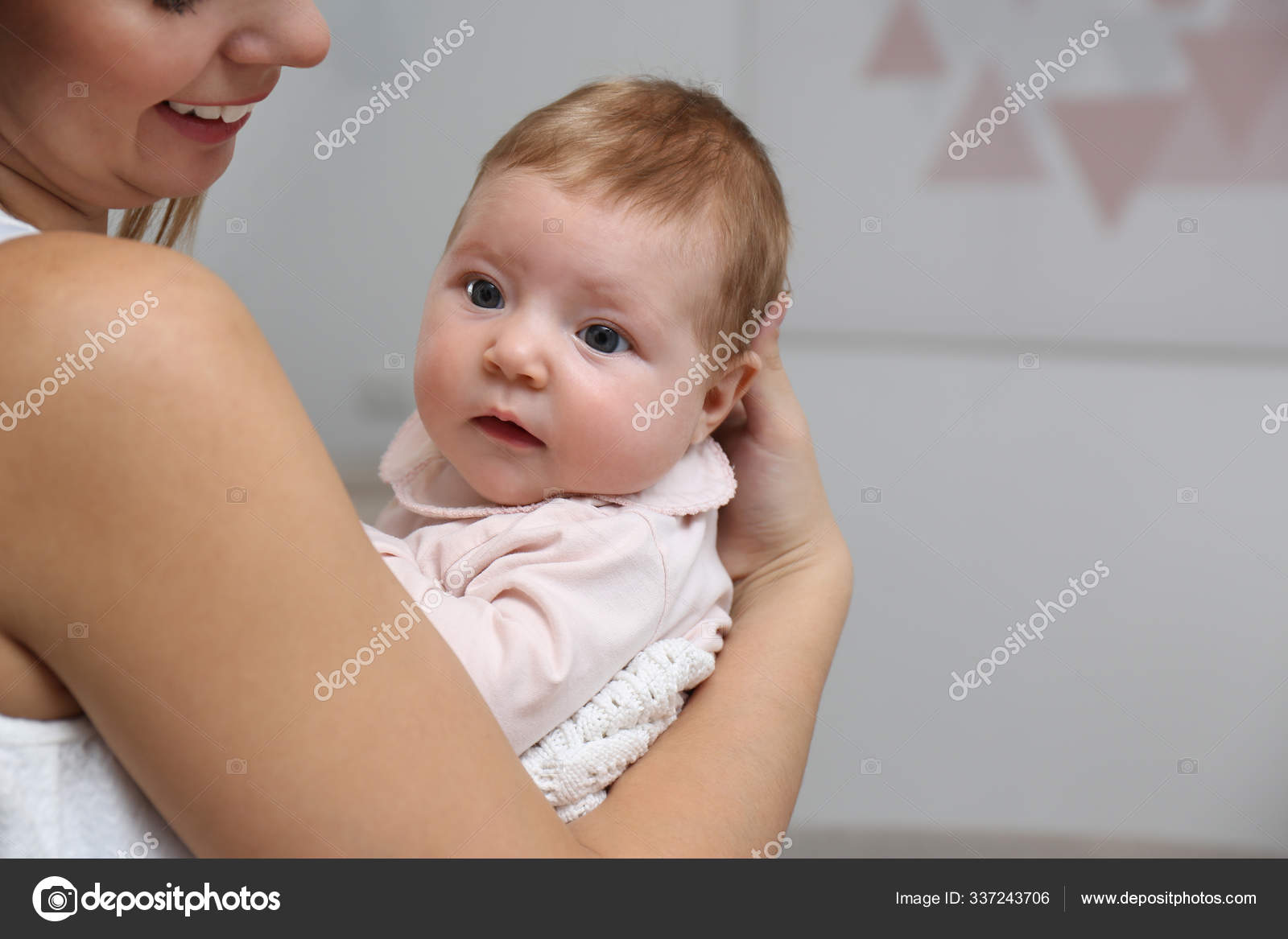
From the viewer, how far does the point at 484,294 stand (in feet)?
3.28

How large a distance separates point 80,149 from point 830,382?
4.05 feet

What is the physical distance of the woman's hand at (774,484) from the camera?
3.79 feet

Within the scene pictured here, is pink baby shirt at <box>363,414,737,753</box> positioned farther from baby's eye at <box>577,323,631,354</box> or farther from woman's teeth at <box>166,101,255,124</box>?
woman's teeth at <box>166,101,255,124</box>

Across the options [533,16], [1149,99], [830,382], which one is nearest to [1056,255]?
[1149,99]

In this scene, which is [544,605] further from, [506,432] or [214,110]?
[214,110]

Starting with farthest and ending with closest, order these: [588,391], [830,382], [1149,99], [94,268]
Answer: [830,382] → [1149,99] → [588,391] → [94,268]

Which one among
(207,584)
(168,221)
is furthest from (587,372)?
(168,221)

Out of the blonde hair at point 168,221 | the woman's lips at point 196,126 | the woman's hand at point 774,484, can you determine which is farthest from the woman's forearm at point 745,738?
the blonde hair at point 168,221

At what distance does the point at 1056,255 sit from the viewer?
1.66 meters

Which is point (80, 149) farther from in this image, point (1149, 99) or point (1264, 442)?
point (1264, 442)

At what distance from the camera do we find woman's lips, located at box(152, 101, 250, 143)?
78 cm

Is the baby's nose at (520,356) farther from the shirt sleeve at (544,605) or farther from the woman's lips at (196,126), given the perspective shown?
the woman's lips at (196,126)

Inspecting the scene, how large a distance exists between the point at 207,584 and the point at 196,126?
1.44ft
